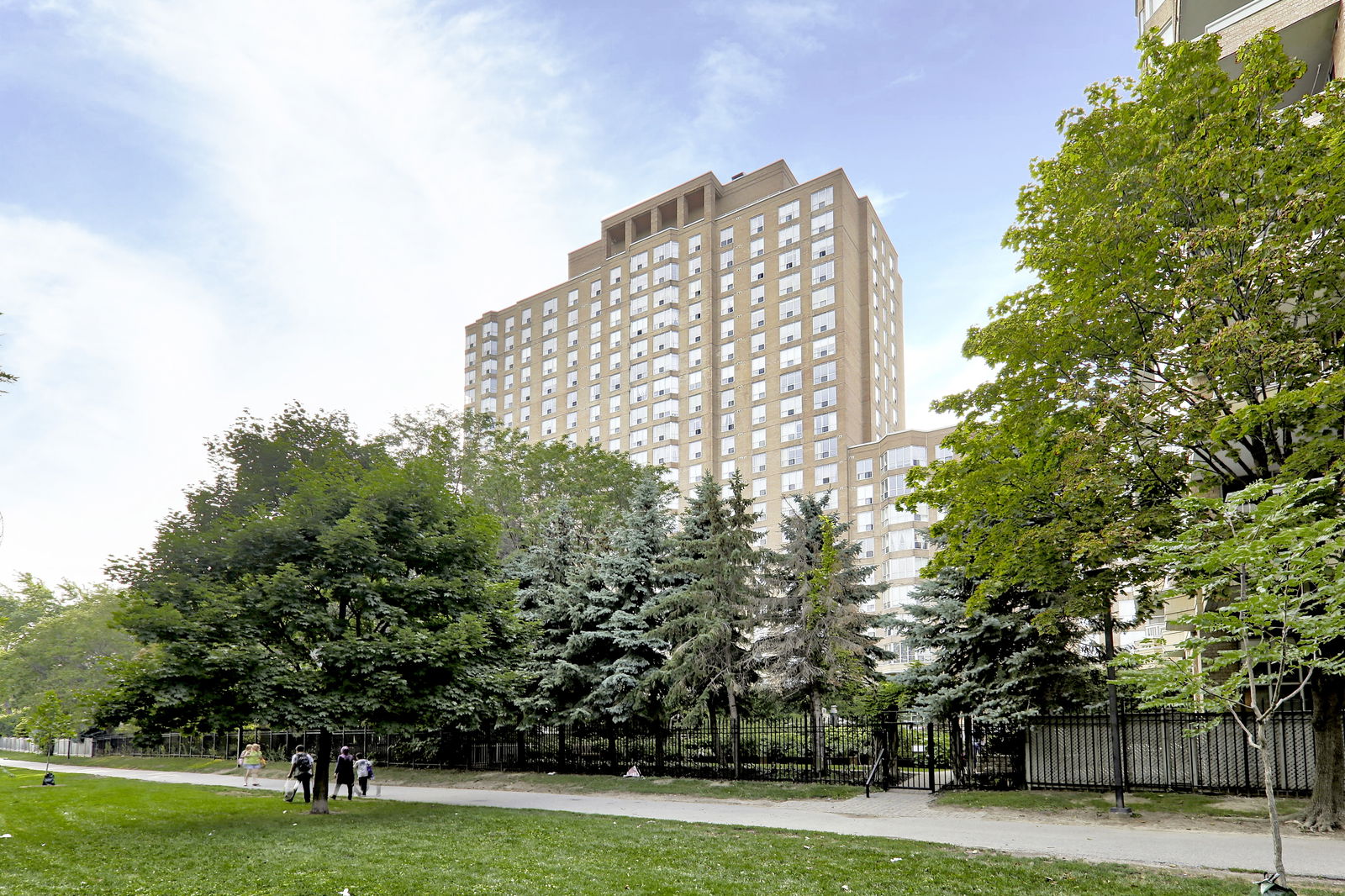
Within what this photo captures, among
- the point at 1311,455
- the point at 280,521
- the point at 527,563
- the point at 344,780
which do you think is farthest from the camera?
the point at 527,563

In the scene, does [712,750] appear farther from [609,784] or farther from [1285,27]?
[1285,27]

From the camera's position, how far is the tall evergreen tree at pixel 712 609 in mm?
24469

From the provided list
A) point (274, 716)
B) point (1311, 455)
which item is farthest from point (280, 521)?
point (1311, 455)

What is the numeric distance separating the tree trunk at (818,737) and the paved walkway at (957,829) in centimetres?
217

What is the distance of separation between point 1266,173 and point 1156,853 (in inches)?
437

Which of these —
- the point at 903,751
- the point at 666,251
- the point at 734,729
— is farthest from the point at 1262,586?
the point at 666,251

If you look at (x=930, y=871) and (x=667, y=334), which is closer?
(x=930, y=871)

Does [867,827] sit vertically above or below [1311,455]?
below

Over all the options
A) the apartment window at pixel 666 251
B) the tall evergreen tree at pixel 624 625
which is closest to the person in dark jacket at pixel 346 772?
the tall evergreen tree at pixel 624 625

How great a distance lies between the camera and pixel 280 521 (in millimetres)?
18609

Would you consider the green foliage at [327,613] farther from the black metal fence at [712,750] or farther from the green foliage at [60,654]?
the green foliage at [60,654]

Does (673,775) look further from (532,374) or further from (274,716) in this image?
(532,374)

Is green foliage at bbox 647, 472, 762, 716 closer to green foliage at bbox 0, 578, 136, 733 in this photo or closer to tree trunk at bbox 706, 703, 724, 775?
tree trunk at bbox 706, 703, 724, 775

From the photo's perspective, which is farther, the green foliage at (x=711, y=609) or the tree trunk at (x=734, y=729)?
the green foliage at (x=711, y=609)
